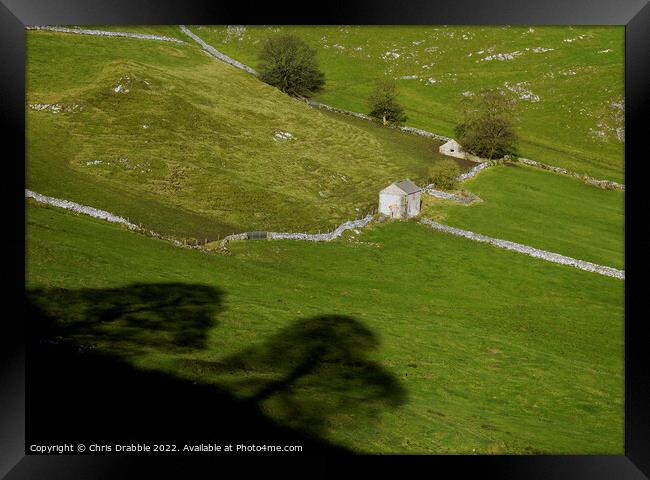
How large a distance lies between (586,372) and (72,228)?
108 feet

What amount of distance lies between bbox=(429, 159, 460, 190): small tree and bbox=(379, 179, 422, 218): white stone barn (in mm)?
10712

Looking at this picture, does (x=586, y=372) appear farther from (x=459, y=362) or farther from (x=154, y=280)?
(x=154, y=280)

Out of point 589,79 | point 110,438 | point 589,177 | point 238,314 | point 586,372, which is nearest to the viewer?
point 110,438

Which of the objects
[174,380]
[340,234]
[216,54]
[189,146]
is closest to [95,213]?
[340,234]

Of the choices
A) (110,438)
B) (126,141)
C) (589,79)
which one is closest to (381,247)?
(126,141)

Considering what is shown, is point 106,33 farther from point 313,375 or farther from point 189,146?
point 313,375

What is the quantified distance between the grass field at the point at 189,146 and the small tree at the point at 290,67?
675 centimetres

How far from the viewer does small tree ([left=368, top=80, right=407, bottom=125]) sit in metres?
111

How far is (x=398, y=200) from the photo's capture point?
71500 millimetres

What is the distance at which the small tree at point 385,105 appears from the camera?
111125 mm

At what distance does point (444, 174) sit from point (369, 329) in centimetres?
4299

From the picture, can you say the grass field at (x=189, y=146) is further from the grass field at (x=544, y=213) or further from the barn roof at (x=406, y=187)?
the grass field at (x=544, y=213)

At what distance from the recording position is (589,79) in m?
124
